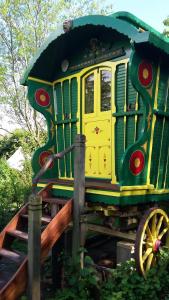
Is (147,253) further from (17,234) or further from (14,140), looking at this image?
(14,140)

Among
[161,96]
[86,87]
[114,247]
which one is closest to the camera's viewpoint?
[161,96]

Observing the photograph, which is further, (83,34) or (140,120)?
(83,34)

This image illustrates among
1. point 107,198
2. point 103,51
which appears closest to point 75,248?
point 107,198

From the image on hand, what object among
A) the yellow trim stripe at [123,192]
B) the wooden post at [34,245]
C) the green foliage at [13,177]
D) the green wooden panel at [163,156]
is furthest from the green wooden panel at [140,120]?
the green foliage at [13,177]

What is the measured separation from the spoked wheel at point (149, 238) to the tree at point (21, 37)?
10.5 metres

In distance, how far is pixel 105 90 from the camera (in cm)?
570

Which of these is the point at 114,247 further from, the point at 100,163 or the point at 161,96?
the point at 161,96

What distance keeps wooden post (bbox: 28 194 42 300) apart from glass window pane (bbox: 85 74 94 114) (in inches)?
105

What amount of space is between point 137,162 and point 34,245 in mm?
1891

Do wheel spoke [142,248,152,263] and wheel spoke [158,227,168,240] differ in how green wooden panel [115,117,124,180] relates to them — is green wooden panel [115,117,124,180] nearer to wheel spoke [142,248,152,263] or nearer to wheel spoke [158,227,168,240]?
wheel spoke [158,227,168,240]

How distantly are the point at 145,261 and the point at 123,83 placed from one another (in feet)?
9.29

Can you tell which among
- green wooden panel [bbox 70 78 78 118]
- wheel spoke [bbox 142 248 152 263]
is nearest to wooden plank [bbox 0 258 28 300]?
wheel spoke [bbox 142 248 152 263]

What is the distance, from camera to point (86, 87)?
20.0 ft

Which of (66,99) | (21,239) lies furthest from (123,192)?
(66,99)
